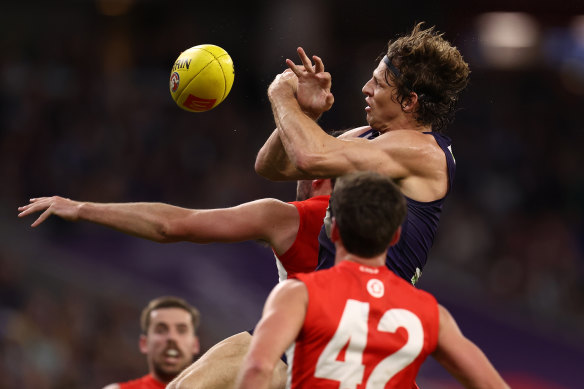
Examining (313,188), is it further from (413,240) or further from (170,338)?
(170,338)

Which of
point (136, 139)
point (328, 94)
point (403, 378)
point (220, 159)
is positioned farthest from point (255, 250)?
point (403, 378)

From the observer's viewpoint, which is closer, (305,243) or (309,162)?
(309,162)

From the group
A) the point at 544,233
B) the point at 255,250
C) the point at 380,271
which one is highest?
the point at 380,271

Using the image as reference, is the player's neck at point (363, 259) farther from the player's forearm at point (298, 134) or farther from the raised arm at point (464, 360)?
the player's forearm at point (298, 134)

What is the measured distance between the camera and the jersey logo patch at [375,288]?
3852 mm

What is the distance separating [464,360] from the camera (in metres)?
3.90

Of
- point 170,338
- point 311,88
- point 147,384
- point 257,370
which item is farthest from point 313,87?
point 147,384

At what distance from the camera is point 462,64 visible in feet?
16.8

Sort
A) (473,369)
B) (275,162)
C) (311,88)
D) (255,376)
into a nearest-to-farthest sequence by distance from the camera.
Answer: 1. (255,376)
2. (473,369)
3. (311,88)
4. (275,162)

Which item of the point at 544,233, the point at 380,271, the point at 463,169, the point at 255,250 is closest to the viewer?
the point at 380,271

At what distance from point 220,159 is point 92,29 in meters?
5.43

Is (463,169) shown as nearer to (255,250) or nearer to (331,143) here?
(255,250)

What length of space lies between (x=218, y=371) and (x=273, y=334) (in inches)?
69.6

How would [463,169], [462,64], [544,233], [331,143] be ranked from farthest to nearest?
[463,169], [544,233], [462,64], [331,143]
